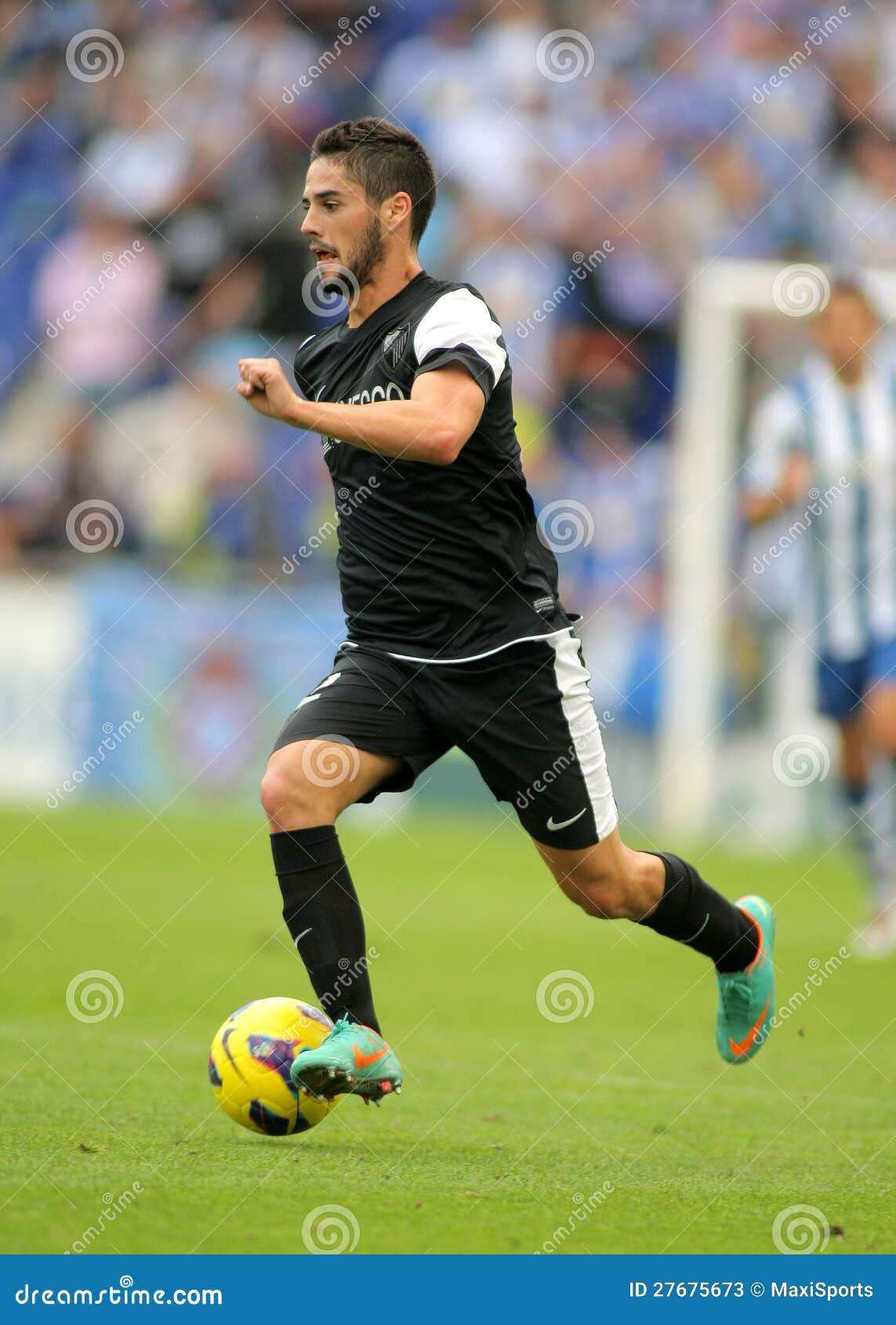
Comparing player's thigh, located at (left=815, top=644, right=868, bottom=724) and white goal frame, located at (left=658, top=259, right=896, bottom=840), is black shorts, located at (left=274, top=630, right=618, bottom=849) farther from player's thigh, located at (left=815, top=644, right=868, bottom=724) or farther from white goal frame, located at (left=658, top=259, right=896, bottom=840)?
white goal frame, located at (left=658, top=259, right=896, bottom=840)

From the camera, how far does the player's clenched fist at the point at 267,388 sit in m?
4.22

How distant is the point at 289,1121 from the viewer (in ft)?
15.4

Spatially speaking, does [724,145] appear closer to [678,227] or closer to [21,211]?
[678,227]

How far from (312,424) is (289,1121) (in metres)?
1.74

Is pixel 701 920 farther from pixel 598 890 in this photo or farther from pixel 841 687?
pixel 841 687

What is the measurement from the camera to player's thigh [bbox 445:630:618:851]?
495 cm

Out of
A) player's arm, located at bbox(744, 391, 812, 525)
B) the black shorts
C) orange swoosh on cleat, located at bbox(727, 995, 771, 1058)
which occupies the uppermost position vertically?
player's arm, located at bbox(744, 391, 812, 525)

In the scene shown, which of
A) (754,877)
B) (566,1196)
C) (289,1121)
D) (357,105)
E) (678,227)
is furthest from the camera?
(357,105)

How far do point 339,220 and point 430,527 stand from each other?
840 mm

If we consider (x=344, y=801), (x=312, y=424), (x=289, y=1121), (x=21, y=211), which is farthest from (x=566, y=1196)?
(x=21, y=211)

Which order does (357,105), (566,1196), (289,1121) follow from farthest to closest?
(357,105) < (289,1121) < (566,1196)

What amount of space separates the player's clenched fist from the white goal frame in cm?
986

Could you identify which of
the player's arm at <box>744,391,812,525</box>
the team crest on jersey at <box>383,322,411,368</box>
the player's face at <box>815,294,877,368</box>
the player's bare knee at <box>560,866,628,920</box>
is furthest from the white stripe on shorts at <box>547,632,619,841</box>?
the player's face at <box>815,294,877,368</box>

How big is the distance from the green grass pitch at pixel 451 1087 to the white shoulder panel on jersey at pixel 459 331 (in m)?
1.98
